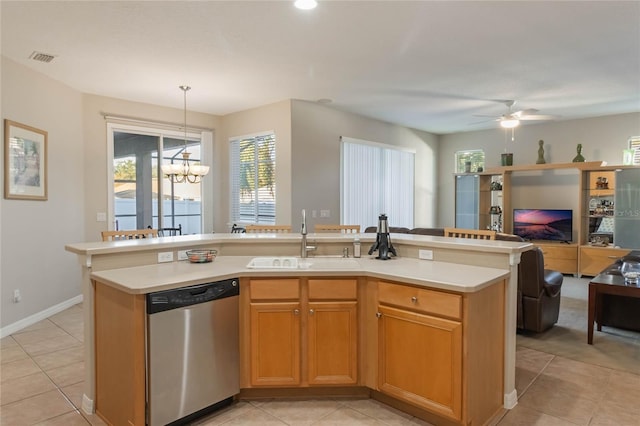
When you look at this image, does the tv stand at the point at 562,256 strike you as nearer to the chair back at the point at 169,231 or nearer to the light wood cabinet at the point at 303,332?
the light wood cabinet at the point at 303,332

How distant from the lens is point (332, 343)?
8.42 ft

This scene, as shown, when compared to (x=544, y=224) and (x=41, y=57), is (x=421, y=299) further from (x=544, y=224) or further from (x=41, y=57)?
(x=544, y=224)

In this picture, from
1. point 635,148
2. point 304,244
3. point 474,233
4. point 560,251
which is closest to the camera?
point 304,244

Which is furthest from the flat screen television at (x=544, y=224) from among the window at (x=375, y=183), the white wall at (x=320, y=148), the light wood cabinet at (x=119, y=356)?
the light wood cabinet at (x=119, y=356)

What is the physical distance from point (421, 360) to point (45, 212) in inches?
178

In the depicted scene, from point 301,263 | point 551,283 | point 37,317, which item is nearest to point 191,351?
point 301,263

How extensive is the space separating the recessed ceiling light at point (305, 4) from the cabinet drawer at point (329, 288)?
202 cm

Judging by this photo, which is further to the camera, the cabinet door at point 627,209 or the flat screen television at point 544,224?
the flat screen television at point 544,224

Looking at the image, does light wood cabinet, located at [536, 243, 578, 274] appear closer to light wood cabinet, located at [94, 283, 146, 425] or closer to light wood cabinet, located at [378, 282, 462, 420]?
light wood cabinet, located at [378, 282, 462, 420]

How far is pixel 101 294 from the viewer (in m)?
2.37

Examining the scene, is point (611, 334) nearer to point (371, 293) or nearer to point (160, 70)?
point (371, 293)

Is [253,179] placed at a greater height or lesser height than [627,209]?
greater

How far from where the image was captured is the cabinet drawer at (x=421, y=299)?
2129mm

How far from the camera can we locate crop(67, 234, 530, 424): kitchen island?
213cm
